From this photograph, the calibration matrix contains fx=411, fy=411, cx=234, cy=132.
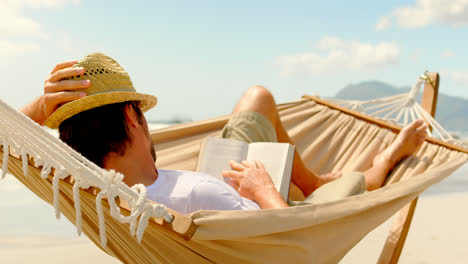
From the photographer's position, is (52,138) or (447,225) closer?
(52,138)

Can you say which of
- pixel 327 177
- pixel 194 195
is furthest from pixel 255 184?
pixel 327 177

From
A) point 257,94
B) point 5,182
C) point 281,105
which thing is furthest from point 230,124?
point 5,182

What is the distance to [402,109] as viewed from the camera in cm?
262

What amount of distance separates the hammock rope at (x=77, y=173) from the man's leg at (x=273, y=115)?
119cm

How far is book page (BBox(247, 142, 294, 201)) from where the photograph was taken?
151 cm

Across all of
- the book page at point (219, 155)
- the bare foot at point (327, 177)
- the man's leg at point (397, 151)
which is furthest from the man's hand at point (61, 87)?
the man's leg at point (397, 151)

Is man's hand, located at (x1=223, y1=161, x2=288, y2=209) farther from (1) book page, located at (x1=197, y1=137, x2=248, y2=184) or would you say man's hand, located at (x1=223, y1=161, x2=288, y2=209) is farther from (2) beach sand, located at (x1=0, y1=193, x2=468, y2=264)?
(2) beach sand, located at (x1=0, y1=193, x2=468, y2=264)

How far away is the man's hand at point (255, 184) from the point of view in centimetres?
125

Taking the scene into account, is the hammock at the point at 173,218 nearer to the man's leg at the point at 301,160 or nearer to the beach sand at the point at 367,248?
the man's leg at the point at 301,160

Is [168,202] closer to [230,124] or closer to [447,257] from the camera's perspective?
[230,124]

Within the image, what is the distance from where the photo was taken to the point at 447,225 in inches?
139

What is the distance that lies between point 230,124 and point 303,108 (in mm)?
895

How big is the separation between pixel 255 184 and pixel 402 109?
168 centimetres

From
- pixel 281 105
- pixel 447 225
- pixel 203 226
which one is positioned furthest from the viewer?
pixel 447 225
